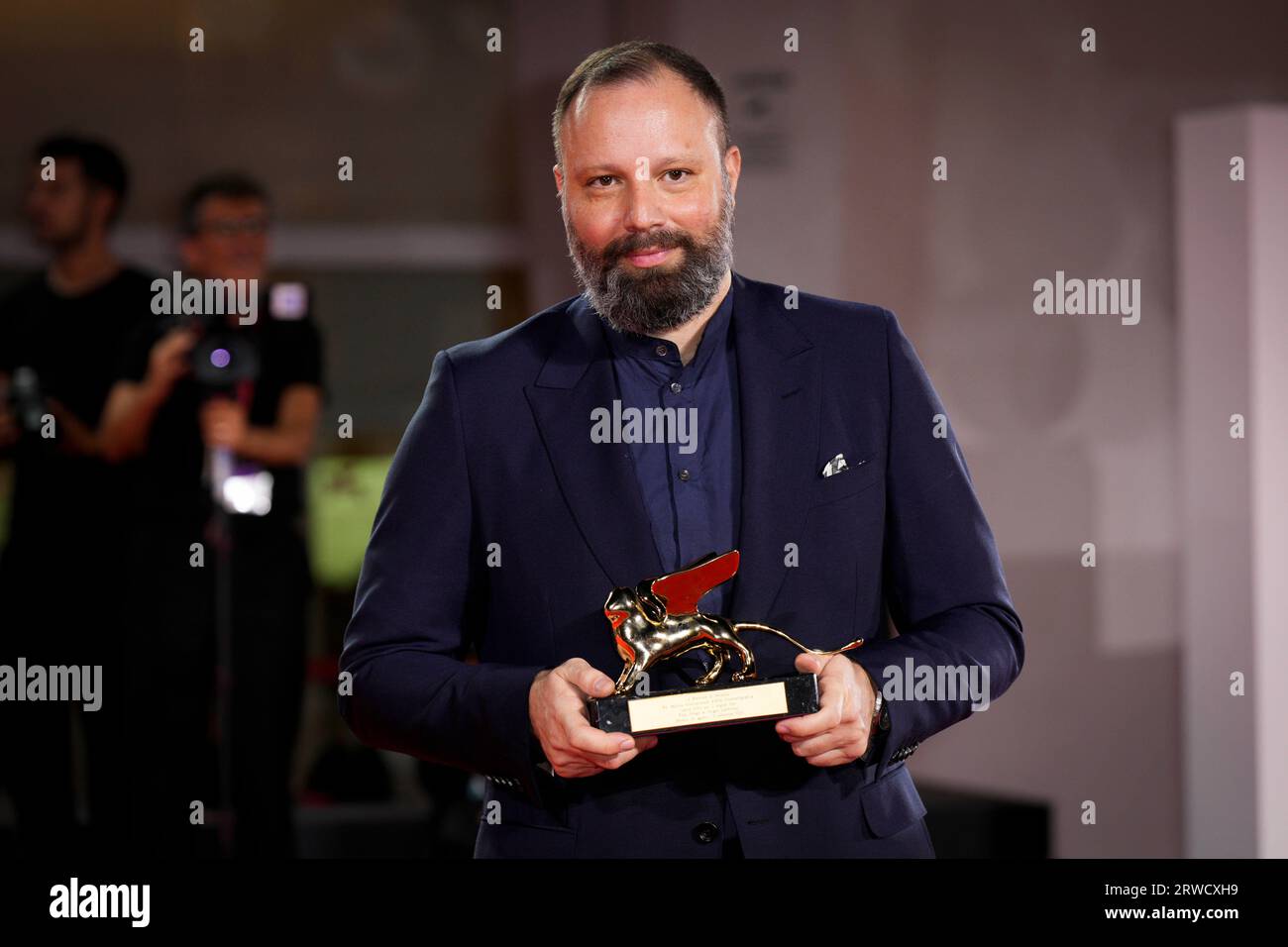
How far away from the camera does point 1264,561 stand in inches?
Result: 131

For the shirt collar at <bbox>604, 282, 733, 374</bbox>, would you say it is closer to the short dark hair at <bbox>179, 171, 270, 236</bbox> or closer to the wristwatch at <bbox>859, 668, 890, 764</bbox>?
the wristwatch at <bbox>859, 668, 890, 764</bbox>

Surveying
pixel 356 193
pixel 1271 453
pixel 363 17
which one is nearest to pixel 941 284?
pixel 1271 453

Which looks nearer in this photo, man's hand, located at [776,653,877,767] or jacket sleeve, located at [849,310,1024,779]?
man's hand, located at [776,653,877,767]

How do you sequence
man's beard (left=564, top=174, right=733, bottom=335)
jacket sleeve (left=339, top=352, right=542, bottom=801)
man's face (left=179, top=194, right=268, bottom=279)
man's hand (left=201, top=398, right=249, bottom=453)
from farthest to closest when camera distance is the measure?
man's face (left=179, top=194, right=268, bottom=279), man's hand (left=201, top=398, right=249, bottom=453), man's beard (left=564, top=174, right=733, bottom=335), jacket sleeve (left=339, top=352, right=542, bottom=801)

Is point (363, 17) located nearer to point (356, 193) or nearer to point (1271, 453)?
point (356, 193)

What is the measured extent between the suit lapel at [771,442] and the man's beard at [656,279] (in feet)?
0.22

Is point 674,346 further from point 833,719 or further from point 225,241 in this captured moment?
point 225,241

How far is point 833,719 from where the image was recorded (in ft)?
5.11

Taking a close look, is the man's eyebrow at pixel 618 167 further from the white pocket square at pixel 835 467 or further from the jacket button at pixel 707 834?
the jacket button at pixel 707 834

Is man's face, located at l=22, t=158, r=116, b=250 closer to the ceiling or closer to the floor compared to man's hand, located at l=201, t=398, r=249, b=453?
closer to the ceiling

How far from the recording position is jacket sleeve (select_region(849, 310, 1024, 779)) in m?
1.75

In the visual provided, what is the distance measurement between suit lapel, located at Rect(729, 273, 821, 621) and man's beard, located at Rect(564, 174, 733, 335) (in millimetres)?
67

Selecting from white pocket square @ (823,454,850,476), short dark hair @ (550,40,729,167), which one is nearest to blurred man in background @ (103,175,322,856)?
short dark hair @ (550,40,729,167)

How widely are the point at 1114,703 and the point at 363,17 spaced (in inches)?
133
